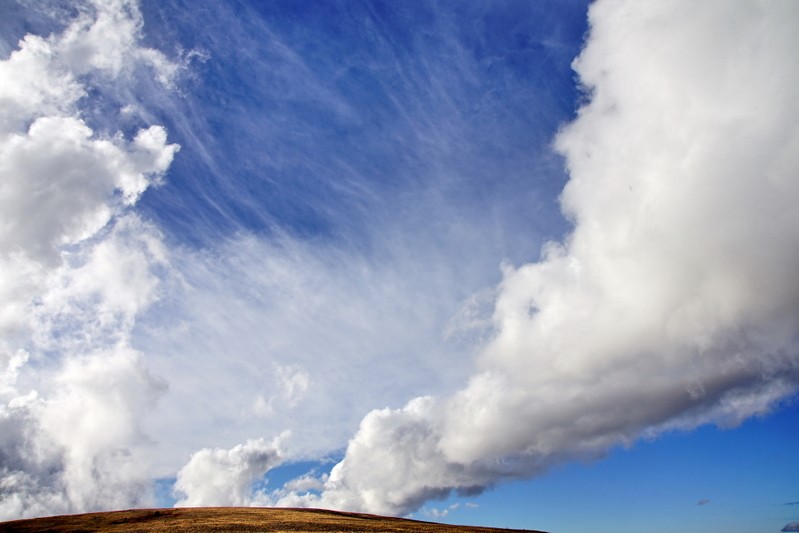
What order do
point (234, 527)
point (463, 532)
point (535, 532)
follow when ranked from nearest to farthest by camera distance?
point (234, 527), point (463, 532), point (535, 532)

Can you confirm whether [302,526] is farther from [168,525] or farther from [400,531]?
[168,525]

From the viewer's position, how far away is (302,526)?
7450cm

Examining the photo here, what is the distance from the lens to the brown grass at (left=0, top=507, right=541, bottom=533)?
73.4 m

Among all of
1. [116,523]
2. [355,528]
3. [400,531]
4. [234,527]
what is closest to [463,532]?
[400,531]

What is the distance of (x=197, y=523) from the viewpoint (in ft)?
257

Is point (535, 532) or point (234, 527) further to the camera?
point (535, 532)

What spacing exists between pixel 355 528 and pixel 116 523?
4205 centimetres

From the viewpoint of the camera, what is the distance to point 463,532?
8125cm

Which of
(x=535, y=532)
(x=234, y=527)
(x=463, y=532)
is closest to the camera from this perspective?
(x=234, y=527)

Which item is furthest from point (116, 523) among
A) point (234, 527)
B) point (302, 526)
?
point (302, 526)

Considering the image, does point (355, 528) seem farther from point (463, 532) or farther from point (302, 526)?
point (463, 532)

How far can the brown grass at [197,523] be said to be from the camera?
73438mm

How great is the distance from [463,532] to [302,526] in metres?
26.4

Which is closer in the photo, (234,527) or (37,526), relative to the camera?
(234,527)
